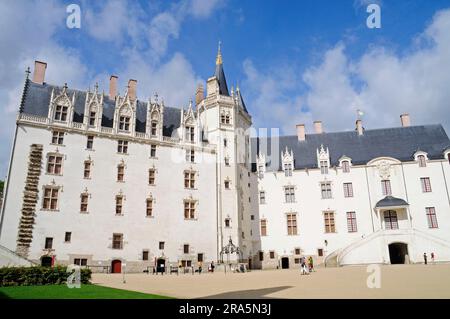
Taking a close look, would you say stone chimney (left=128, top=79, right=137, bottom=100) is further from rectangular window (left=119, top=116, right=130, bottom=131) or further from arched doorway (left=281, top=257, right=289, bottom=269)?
A: arched doorway (left=281, top=257, right=289, bottom=269)

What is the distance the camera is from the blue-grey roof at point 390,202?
1344 inches

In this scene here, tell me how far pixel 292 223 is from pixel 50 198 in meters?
23.7

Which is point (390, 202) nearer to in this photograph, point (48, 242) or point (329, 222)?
point (329, 222)

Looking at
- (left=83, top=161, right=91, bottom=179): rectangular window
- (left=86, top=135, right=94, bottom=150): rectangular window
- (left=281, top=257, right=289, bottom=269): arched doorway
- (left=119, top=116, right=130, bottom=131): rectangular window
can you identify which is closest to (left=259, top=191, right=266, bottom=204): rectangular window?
(left=281, top=257, right=289, bottom=269): arched doorway

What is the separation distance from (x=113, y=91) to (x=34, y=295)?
26.1 meters

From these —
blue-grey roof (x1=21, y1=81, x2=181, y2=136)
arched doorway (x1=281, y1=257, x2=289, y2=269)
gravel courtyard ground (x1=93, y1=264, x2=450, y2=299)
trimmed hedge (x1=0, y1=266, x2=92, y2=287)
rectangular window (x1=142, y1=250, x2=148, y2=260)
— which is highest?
blue-grey roof (x1=21, y1=81, x2=181, y2=136)

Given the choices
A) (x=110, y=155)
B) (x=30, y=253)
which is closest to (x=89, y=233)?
(x=30, y=253)

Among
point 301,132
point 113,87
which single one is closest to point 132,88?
point 113,87

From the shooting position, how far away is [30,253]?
25.3 meters

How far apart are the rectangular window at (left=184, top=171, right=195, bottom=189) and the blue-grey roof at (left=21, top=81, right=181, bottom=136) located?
4.50m

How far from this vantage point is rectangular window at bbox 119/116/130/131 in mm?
31547

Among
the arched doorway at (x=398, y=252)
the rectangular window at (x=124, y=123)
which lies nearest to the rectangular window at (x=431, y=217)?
the arched doorway at (x=398, y=252)
